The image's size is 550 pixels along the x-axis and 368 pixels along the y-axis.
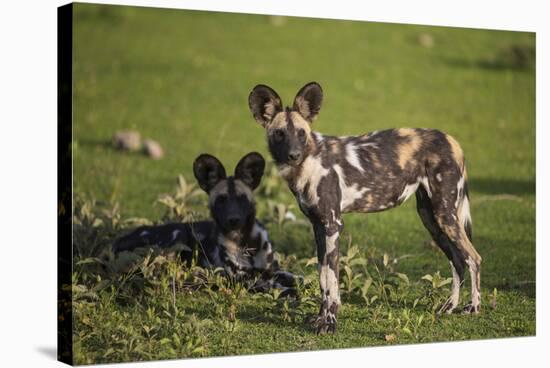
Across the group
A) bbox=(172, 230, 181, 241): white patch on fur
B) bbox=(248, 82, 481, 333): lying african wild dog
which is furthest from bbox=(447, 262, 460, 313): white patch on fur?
bbox=(172, 230, 181, 241): white patch on fur

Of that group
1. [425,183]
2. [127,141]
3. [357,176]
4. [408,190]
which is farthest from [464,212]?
[127,141]

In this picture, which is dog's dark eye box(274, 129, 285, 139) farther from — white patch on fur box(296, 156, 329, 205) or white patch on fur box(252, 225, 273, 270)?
white patch on fur box(252, 225, 273, 270)

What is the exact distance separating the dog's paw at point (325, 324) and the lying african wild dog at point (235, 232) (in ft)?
2.73

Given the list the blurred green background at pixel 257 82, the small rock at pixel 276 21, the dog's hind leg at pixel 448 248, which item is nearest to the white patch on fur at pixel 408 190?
the dog's hind leg at pixel 448 248

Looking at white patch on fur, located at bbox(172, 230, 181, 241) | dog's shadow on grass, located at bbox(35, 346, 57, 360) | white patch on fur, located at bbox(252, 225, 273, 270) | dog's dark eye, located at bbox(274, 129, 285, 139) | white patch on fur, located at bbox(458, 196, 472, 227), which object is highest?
dog's dark eye, located at bbox(274, 129, 285, 139)

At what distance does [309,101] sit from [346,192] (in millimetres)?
822

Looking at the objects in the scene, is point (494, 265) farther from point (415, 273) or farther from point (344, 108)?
point (344, 108)

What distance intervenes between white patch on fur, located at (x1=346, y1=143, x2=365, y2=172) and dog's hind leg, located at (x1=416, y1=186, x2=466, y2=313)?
72 cm

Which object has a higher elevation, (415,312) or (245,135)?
(245,135)

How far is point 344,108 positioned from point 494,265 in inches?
249

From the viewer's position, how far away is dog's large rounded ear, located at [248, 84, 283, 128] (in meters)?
7.75

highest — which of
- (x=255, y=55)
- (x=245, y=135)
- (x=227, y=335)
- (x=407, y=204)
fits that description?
(x=255, y=55)

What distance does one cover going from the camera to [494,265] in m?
10.0

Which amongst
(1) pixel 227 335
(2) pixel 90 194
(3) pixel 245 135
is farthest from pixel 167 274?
(3) pixel 245 135
